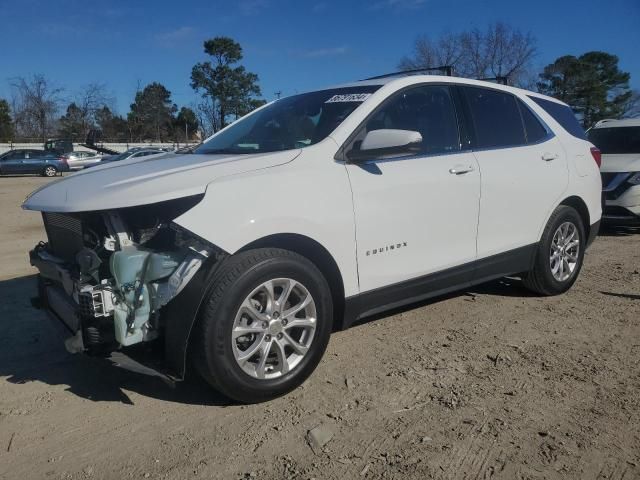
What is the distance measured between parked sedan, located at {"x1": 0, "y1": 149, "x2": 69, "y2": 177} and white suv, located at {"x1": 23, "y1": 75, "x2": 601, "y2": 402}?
1282 inches

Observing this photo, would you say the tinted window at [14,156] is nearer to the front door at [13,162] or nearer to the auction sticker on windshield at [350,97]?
the front door at [13,162]

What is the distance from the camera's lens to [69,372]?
11.7ft

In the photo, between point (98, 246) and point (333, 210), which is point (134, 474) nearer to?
point (98, 246)

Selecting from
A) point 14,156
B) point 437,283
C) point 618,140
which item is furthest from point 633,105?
point 437,283

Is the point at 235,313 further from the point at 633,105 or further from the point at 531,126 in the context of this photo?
the point at 633,105

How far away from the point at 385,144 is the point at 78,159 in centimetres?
3677

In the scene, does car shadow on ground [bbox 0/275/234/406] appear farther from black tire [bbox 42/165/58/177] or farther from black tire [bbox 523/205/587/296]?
black tire [bbox 42/165/58/177]

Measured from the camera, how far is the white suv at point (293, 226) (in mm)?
2750

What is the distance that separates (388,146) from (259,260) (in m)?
1.06

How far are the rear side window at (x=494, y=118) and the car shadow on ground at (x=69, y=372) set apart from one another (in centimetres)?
273

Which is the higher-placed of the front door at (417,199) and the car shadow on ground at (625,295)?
the front door at (417,199)

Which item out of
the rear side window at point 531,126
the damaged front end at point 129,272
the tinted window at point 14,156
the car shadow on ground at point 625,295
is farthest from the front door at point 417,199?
the tinted window at point 14,156

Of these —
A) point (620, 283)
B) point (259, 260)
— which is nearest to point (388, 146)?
point (259, 260)

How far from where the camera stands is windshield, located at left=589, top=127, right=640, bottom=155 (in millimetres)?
9242
